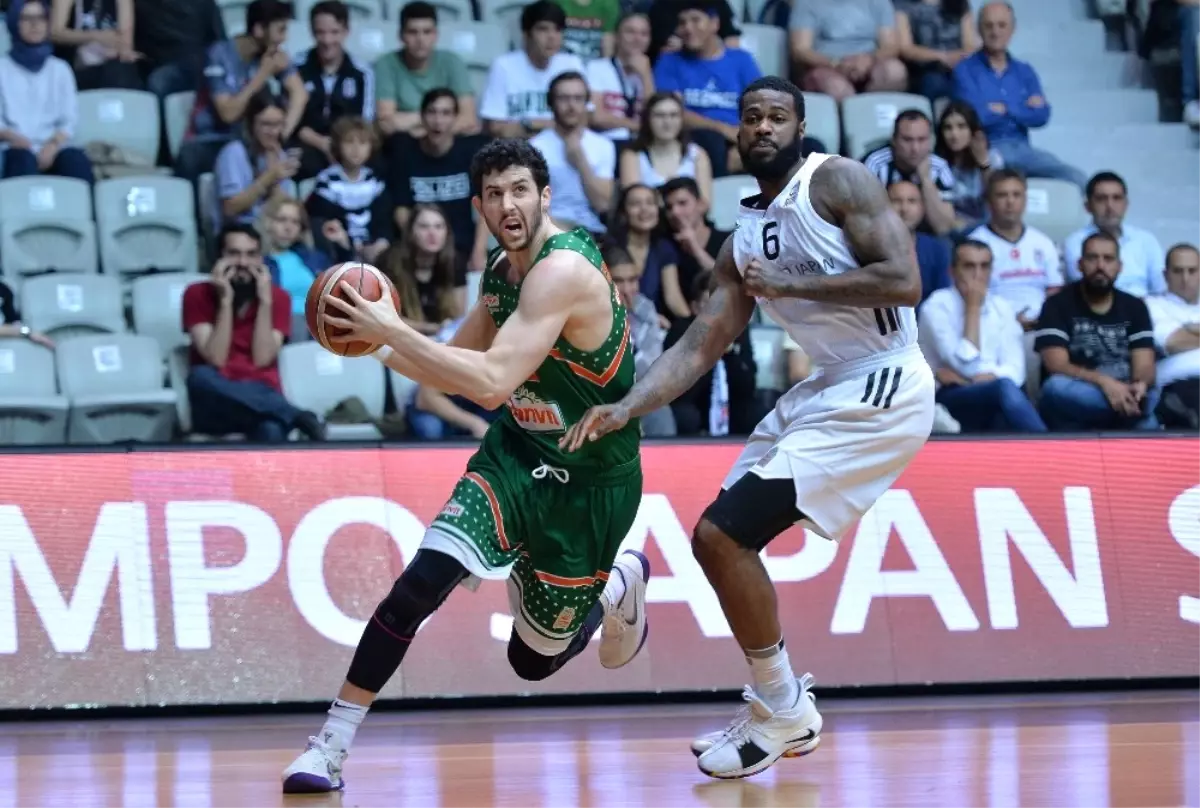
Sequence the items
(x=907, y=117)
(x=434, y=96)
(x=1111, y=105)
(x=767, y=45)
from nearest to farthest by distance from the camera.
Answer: (x=434, y=96), (x=907, y=117), (x=767, y=45), (x=1111, y=105)

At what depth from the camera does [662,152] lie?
→ 10.9 meters

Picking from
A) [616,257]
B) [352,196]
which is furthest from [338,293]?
[352,196]

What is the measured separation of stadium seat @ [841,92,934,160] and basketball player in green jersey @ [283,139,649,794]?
624cm

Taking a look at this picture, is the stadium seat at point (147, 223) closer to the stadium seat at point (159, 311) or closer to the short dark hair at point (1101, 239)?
the stadium seat at point (159, 311)

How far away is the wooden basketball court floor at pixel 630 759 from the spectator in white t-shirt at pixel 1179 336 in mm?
2356

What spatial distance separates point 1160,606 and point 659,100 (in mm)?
4482

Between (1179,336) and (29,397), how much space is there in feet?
21.8

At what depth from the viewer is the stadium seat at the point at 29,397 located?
927 cm

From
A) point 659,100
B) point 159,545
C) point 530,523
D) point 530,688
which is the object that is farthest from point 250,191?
point 530,523

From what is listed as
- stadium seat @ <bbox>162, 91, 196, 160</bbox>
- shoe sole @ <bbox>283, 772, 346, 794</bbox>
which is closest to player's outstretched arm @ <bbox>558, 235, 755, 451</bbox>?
shoe sole @ <bbox>283, 772, 346, 794</bbox>

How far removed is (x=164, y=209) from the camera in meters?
10.7

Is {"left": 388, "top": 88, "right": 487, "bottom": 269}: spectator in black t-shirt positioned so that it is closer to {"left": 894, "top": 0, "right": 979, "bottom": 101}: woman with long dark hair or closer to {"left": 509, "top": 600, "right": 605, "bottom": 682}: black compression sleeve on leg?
{"left": 894, "top": 0, "right": 979, "bottom": 101}: woman with long dark hair

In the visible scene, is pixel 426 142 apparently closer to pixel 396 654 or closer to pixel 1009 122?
pixel 1009 122

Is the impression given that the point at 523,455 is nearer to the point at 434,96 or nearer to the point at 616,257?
the point at 616,257
